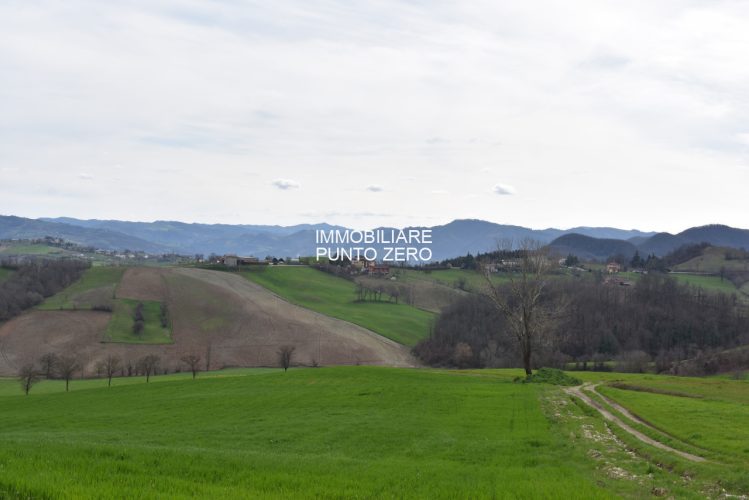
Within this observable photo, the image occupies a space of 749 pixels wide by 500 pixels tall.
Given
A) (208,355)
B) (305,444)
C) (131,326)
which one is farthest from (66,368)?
(305,444)

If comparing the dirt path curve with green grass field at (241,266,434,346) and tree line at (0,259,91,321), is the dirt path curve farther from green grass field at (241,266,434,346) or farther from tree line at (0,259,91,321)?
tree line at (0,259,91,321)

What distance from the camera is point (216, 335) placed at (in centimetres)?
13888

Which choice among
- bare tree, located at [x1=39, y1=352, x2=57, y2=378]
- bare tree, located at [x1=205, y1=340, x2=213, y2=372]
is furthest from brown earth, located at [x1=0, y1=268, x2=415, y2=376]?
bare tree, located at [x1=39, y1=352, x2=57, y2=378]

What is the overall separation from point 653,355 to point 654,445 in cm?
14024

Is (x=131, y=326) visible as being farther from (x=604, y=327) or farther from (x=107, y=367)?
(x=604, y=327)

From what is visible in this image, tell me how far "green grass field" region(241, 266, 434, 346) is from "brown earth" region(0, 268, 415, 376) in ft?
21.5

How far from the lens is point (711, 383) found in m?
47.1

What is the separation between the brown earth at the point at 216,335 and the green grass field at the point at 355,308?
6554 mm

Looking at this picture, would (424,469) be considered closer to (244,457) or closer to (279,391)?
→ (244,457)

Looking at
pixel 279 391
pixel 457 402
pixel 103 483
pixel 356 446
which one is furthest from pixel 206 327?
pixel 103 483

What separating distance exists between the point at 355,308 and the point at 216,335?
51.6 meters

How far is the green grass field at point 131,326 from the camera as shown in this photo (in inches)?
5236

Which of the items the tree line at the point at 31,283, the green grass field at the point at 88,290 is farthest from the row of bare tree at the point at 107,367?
the tree line at the point at 31,283

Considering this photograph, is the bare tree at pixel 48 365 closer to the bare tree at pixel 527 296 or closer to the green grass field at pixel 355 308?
the green grass field at pixel 355 308
